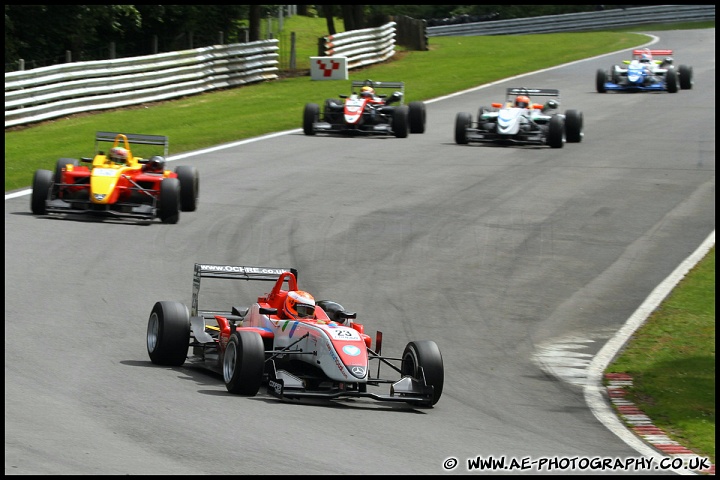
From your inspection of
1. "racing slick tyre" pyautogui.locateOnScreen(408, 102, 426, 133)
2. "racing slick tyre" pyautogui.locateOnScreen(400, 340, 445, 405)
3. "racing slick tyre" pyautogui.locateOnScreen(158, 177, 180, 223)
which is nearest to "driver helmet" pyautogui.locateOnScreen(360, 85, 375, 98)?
"racing slick tyre" pyautogui.locateOnScreen(408, 102, 426, 133)

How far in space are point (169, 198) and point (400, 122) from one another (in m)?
10.6

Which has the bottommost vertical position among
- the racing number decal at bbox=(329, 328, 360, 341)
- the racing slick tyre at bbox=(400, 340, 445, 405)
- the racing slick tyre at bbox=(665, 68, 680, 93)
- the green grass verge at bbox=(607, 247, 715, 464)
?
the green grass verge at bbox=(607, 247, 715, 464)

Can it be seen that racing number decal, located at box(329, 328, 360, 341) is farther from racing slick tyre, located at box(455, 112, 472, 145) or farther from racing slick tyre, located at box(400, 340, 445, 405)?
racing slick tyre, located at box(455, 112, 472, 145)

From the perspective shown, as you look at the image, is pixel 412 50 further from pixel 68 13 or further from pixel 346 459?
pixel 346 459

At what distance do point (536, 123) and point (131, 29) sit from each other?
19.2m

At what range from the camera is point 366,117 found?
90.9 ft

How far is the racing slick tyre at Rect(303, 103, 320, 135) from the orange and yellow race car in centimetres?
912

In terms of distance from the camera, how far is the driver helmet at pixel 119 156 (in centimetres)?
1819

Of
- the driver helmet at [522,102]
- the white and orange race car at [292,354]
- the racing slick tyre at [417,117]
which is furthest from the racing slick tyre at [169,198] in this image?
the racing slick tyre at [417,117]

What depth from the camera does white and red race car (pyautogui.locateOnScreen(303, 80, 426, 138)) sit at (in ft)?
89.8

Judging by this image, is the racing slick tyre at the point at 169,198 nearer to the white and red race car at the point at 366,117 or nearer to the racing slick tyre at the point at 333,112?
the white and red race car at the point at 366,117

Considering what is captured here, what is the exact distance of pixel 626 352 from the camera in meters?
13.1

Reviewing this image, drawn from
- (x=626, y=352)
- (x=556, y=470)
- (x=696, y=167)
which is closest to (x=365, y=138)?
(x=696, y=167)

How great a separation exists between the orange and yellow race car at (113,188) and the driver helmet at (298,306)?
686cm
